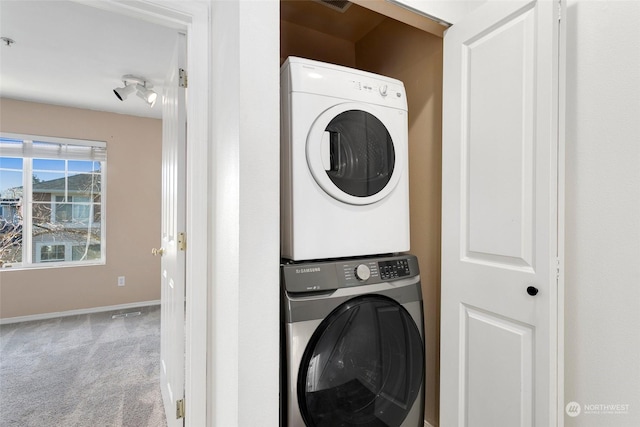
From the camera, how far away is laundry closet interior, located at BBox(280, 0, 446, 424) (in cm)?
161

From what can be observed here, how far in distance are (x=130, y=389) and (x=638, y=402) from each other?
108 inches

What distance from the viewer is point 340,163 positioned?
1273 millimetres

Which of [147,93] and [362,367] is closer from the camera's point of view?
[362,367]

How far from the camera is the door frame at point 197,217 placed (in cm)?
139

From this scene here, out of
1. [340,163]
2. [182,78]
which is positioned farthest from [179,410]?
[182,78]

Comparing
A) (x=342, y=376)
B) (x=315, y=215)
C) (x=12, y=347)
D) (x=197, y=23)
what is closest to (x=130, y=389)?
(x=12, y=347)

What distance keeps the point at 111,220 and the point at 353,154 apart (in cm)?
390

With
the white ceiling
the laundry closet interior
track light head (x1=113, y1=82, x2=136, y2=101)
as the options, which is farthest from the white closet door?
track light head (x1=113, y1=82, x2=136, y2=101)

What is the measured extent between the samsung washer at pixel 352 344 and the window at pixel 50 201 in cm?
397

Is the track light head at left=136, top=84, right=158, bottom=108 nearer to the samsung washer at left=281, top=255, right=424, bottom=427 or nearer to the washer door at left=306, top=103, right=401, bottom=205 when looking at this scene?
the washer door at left=306, top=103, right=401, bottom=205

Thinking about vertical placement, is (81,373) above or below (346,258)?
below

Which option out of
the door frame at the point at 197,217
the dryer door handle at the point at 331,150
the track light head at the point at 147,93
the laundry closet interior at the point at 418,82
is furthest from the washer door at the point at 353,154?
the track light head at the point at 147,93

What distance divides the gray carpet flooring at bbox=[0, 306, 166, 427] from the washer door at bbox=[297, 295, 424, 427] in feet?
4.30

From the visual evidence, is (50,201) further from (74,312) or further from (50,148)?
(74,312)
